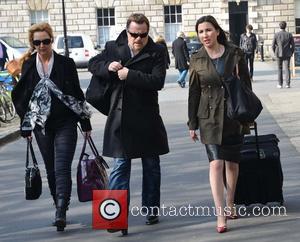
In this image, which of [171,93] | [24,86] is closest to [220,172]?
[24,86]

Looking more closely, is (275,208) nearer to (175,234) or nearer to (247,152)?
(247,152)

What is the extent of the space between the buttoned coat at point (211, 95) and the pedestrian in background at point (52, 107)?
1.04 m

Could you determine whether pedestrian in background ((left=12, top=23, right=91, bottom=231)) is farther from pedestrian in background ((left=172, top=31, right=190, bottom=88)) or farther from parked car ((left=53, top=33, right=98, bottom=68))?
parked car ((left=53, top=33, right=98, bottom=68))

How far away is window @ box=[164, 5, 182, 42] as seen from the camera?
1986 inches

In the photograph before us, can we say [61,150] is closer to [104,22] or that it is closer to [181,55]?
[181,55]

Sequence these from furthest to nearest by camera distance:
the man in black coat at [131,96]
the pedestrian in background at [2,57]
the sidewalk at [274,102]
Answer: the pedestrian in background at [2,57] → the sidewalk at [274,102] → the man in black coat at [131,96]

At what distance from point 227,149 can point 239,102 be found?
433mm

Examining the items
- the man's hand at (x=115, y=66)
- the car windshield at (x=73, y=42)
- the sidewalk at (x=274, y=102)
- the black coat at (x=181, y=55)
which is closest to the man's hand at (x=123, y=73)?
the man's hand at (x=115, y=66)

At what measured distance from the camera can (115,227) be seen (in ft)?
22.9

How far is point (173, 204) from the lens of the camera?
8.28 metres

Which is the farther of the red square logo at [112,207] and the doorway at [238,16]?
the doorway at [238,16]

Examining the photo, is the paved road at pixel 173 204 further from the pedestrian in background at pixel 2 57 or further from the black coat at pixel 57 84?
the pedestrian in background at pixel 2 57

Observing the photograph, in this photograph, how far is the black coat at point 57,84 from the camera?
7.34 m

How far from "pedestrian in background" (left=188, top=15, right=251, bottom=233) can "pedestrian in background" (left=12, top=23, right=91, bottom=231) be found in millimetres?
1065
